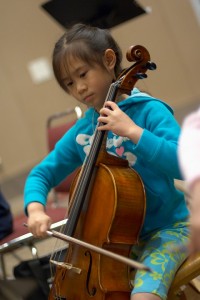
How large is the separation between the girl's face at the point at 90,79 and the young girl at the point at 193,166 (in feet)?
1.81

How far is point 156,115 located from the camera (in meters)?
1.07

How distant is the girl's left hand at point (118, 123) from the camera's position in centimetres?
98

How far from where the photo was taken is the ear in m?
1.15

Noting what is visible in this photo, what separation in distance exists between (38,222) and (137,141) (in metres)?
0.39

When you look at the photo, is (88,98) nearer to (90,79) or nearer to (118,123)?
(90,79)

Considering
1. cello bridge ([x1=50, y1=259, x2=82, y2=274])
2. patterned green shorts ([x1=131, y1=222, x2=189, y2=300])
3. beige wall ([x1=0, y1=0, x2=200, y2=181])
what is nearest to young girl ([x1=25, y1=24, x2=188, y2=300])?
patterned green shorts ([x1=131, y1=222, x2=189, y2=300])

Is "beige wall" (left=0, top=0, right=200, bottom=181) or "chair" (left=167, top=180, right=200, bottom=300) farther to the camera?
"beige wall" (left=0, top=0, right=200, bottom=181)

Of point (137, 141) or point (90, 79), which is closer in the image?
point (137, 141)

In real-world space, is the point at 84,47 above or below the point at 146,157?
above

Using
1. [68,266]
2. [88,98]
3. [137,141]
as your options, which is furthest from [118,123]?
[68,266]

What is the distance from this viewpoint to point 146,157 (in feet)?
3.19

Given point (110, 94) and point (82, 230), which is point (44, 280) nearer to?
point (82, 230)

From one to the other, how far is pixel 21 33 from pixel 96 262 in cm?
377

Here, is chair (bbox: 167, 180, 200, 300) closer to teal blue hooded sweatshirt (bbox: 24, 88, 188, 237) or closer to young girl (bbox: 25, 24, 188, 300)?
young girl (bbox: 25, 24, 188, 300)
